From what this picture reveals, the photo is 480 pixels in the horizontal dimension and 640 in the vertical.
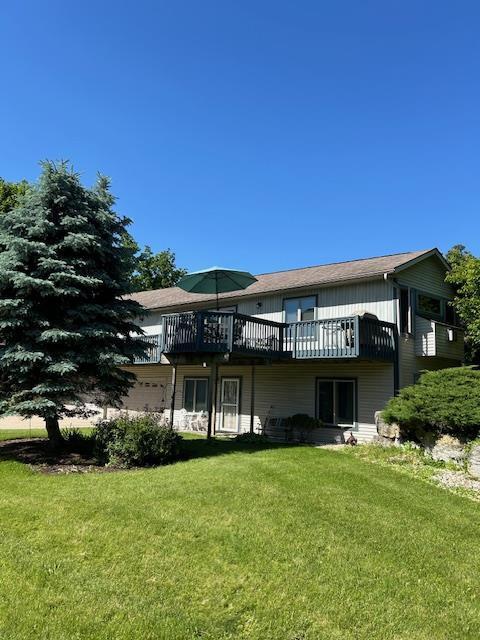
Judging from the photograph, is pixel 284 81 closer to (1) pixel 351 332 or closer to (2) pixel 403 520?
(1) pixel 351 332

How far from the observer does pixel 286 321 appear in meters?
17.5

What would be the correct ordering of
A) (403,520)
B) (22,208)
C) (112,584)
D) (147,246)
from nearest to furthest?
1. (112,584)
2. (403,520)
3. (22,208)
4. (147,246)

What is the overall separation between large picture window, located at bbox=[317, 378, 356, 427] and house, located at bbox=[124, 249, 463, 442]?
0.12 ft

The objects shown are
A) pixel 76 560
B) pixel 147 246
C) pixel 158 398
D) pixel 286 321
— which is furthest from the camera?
pixel 147 246

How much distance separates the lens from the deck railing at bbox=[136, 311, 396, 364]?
1408cm

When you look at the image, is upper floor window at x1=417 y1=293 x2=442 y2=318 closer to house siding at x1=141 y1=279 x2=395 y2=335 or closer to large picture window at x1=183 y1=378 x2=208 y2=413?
house siding at x1=141 y1=279 x2=395 y2=335

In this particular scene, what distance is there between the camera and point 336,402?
15742 mm

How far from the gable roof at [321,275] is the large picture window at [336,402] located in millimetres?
3639

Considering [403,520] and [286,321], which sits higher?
[286,321]

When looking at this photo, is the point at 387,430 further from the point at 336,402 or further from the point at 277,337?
the point at 277,337

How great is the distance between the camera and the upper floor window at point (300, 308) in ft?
55.6

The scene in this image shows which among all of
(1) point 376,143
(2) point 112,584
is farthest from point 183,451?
(1) point 376,143

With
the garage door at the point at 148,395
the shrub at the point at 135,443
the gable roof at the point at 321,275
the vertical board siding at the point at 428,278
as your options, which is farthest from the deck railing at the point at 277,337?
the garage door at the point at 148,395

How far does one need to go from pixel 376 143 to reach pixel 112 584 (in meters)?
A: 15.8
